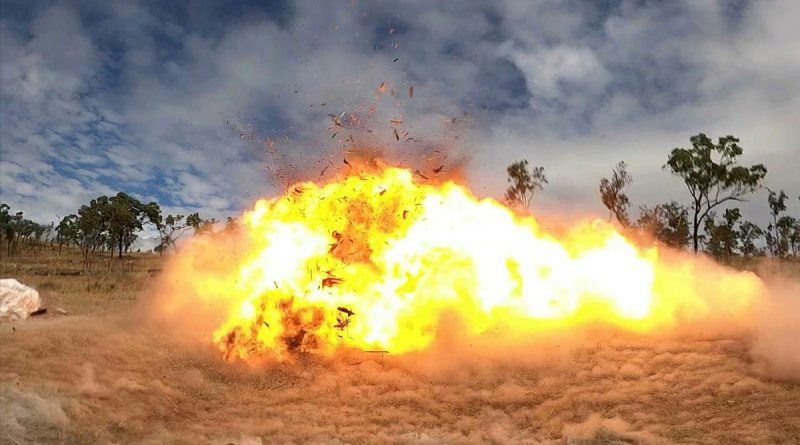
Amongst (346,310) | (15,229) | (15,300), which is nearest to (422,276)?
(346,310)

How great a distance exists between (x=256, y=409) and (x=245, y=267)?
21.0ft

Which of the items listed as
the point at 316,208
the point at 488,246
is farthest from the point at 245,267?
the point at 488,246

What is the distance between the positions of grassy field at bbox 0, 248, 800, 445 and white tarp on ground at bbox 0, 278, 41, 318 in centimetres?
389

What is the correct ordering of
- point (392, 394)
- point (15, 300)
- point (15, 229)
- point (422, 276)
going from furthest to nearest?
point (15, 229) → point (15, 300) → point (422, 276) → point (392, 394)

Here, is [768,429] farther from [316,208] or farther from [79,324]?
[79,324]

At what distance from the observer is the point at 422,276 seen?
17.6 metres

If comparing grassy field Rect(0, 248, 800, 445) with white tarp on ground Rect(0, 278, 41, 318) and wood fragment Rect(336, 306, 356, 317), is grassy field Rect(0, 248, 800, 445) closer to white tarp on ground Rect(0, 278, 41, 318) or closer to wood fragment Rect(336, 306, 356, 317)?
wood fragment Rect(336, 306, 356, 317)

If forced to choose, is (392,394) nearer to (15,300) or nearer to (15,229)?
(15,300)

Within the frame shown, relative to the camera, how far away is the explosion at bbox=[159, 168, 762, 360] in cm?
1719

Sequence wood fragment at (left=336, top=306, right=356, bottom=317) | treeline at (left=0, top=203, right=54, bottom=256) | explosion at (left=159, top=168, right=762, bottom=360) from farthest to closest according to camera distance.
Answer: treeline at (left=0, top=203, right=54, bottom=256) → explosion at (left=159, top=168, right=762, bottom=360) → wood fragment at (left=336, top=306, right=356, bottom=317)

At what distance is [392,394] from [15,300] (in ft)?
54.2

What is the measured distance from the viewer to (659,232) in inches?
2221

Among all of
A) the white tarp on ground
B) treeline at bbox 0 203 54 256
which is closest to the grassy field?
the white tarp on ground

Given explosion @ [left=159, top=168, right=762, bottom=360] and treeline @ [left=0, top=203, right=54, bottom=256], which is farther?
treeline @ [left=0, top=203, right=54, bottom=256]
